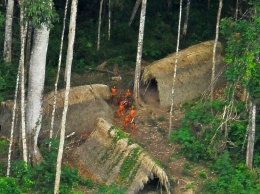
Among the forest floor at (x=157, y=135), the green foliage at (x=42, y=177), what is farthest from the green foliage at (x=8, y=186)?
the forest floor at (x=157, y=135)

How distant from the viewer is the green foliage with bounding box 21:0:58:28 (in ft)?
65.8

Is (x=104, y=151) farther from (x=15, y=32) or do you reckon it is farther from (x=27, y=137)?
(x=15, y=32)

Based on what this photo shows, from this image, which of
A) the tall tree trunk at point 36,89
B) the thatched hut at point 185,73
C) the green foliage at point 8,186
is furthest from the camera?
the thatched hut at point 185,73

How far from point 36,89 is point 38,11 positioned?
292 centimetres

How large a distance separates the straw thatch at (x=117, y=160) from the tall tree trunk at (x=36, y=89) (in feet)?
4.26

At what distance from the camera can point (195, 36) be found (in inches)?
1192

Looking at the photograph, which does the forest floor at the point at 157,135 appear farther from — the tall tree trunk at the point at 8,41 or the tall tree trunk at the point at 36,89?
the tall tree trunk at the point at 8,41

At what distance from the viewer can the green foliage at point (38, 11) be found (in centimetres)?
2006

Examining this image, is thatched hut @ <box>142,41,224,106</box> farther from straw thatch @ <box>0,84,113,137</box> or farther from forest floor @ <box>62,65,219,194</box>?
straw thatch @ <box>0,84,113,137</box>

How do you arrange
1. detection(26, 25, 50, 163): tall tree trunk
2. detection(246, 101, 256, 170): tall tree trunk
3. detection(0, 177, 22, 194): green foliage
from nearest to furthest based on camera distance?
detection(0, 177, 22, 194): green foliage
detection(246, 101, 256, 170): tall tree trunk
detection(26, 25, 50, 163): tall tree trunk

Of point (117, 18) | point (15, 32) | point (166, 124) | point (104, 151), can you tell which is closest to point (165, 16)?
point (117, 18)

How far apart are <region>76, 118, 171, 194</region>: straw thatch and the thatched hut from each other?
270 cm

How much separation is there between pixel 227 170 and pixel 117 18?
35.6 feet

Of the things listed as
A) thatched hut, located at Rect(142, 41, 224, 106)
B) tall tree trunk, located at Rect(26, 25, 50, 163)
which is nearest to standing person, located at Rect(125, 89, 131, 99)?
thatched hut, located at Rect(142, 41, 224, 106)
